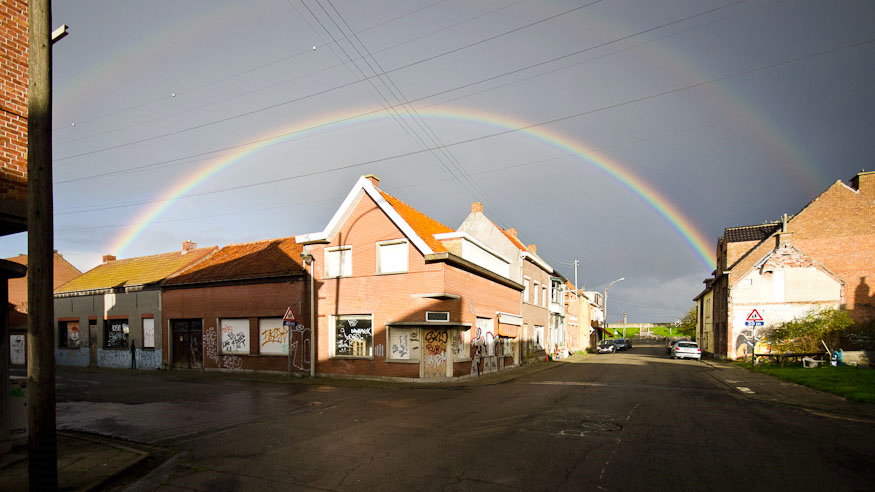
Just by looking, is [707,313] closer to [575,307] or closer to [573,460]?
[575,307]

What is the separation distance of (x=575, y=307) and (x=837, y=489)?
51.0m

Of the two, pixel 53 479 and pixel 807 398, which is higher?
pixel 53 479

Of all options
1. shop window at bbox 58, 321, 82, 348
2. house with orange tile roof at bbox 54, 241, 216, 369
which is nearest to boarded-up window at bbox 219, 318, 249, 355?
house with orange tile roof at bbox 54, 241, 216, 369

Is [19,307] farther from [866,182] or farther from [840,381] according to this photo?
[866,182]

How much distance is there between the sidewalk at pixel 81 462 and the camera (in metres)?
6.98

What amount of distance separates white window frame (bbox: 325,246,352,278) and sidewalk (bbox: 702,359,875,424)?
54.2ft

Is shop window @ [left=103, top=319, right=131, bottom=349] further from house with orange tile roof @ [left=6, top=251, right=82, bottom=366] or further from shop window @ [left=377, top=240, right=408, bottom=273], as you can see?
shop window @ [left=377, top=240, right=408, bottom=273]

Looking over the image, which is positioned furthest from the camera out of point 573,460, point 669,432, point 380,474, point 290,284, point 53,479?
point 290,284

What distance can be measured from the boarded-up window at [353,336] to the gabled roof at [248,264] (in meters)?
3.43

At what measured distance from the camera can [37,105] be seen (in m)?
6.54

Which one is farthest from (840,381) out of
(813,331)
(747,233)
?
(747,233)

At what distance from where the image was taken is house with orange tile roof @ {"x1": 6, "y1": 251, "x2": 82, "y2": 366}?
32812mm

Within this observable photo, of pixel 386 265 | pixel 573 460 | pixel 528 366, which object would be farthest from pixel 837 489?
pixel 528 366

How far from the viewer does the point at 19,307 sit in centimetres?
3728
